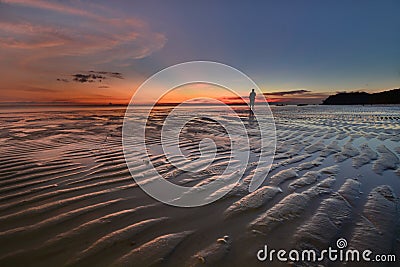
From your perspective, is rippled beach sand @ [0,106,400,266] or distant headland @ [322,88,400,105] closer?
rippled beach sand @ [0,106,400,266]

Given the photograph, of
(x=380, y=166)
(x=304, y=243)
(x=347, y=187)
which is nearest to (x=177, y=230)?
(x=304, y=243)

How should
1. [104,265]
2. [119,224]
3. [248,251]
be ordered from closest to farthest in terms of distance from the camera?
[104,265], [248,251], [119,224]

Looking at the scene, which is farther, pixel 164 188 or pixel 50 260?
pixel 164 188

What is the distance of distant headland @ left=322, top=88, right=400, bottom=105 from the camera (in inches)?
3866

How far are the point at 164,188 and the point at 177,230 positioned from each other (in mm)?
1591

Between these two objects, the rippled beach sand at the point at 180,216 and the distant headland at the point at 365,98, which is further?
the distant headland at the point at 365,98

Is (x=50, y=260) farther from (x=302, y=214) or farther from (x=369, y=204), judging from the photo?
(x=369, y=204)

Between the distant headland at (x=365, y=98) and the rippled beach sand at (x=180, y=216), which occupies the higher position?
the distant headland at (x=365, y=98)

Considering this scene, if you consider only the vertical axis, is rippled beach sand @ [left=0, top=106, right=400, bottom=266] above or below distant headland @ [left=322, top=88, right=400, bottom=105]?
below

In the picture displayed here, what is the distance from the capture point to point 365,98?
118375 mm

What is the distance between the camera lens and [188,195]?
4.19 m

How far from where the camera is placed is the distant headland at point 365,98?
9819cm

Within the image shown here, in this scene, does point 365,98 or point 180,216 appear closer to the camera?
point 180,216

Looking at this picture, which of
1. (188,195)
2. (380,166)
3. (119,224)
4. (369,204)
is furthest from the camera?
(380,166)
